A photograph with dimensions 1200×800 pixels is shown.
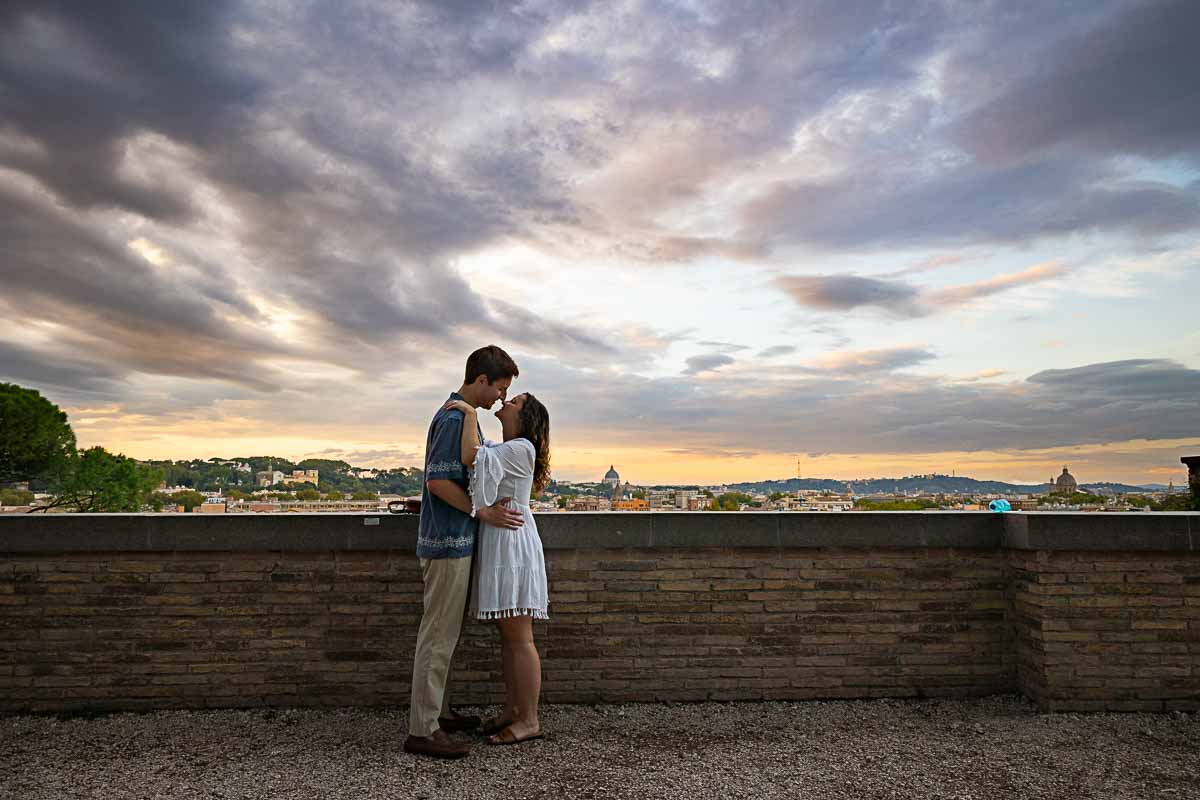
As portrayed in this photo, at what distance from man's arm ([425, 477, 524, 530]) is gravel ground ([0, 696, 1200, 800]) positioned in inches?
46.8

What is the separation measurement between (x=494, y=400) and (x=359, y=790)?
6.29 feet

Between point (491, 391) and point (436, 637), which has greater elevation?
point (491, 391)

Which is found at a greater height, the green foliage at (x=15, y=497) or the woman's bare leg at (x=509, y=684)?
the green foliage at (x=15, y=497)

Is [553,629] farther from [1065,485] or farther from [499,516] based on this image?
[1065,485]

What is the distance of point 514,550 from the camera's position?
4.23 m

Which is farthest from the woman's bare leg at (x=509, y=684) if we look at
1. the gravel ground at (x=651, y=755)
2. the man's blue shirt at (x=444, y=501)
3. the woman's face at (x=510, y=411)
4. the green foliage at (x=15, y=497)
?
the green foliage at (x=15, y=497)

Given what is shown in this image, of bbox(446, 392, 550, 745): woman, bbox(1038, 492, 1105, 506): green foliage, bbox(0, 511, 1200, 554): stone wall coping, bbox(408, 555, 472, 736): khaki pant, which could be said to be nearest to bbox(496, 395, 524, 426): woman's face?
bbox(446, 392, 550, 745): woman

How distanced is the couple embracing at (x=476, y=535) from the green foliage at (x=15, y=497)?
37.4 meters

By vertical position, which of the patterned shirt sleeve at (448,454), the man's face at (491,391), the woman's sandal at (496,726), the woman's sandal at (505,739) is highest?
the man's face at (491,391)

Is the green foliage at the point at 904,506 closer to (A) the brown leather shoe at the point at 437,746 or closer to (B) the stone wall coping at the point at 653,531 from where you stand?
(B) the stone wall coping at the point at 653,531

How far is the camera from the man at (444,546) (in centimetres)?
414

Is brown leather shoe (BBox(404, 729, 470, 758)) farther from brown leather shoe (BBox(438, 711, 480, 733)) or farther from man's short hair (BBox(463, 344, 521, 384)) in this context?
man's short hair (BBox(463, 344, 521, 384))

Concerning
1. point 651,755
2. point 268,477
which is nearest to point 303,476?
point 268,477

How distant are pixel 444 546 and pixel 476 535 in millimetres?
217
